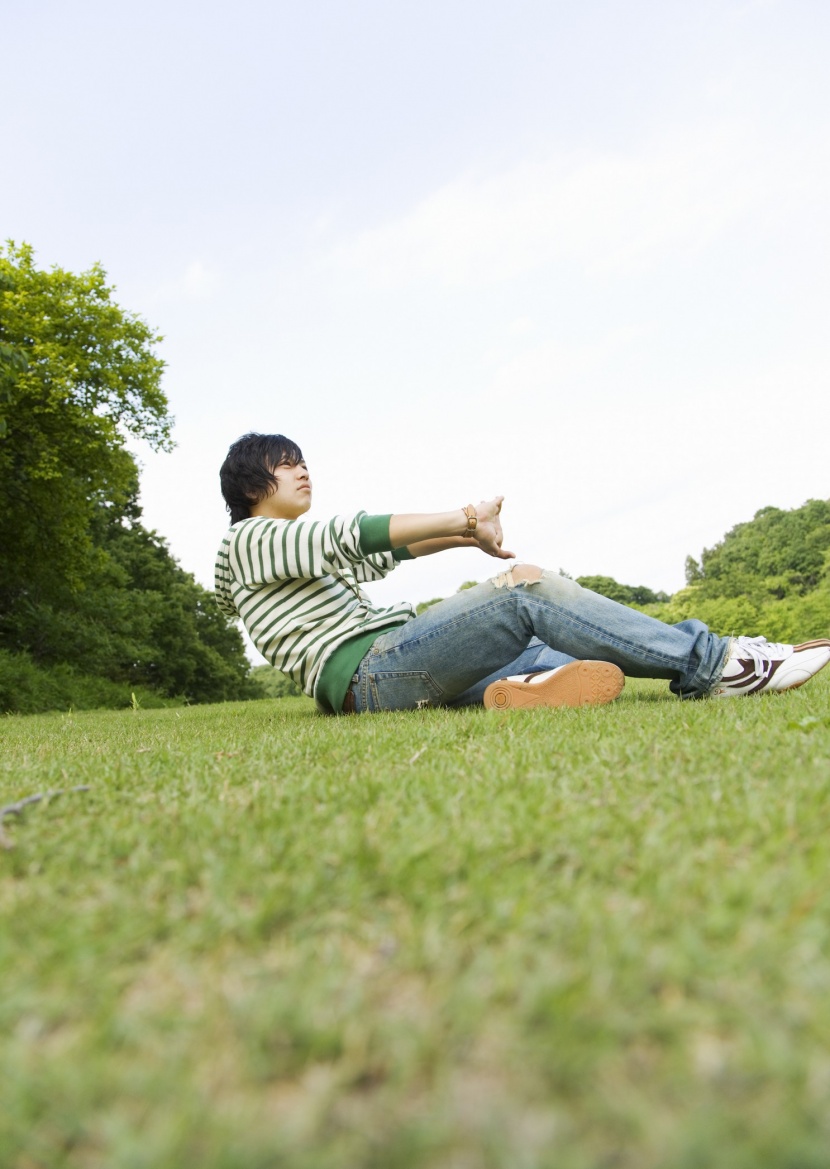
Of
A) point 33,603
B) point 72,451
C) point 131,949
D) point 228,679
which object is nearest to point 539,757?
point 131,949

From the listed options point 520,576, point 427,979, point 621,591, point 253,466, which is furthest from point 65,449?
point 621,591

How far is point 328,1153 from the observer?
0.62m

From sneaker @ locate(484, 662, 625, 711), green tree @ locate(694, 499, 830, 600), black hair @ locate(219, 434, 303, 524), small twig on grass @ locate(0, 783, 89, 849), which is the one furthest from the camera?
green tree @ locate(694, 499, 830, 600)

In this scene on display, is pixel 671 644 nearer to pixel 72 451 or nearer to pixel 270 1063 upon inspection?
pixel 270 1063

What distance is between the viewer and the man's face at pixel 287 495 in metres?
4.23

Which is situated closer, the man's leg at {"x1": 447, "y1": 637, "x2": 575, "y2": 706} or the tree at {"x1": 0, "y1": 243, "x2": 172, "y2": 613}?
the man's leg at {"x1": 447, "y1": 637, "x2": 575, "y2": 706}

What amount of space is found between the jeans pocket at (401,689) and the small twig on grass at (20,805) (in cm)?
196

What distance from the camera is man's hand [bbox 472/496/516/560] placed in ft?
12.6

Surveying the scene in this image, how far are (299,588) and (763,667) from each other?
→ 2.25m

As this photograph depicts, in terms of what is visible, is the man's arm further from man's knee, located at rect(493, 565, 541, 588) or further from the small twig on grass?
the small twig on grass

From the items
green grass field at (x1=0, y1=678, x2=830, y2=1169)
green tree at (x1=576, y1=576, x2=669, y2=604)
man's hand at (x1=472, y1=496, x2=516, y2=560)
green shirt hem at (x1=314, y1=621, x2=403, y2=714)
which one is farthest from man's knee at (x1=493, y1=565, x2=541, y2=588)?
green tree at (x1=576, y1=576, x2=669, y2=604)

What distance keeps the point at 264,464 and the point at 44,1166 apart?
3750mm

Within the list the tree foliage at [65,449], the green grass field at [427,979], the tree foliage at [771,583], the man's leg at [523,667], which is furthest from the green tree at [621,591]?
the green grass field at [427,979]

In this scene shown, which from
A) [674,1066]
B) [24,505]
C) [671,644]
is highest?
[24,505]
